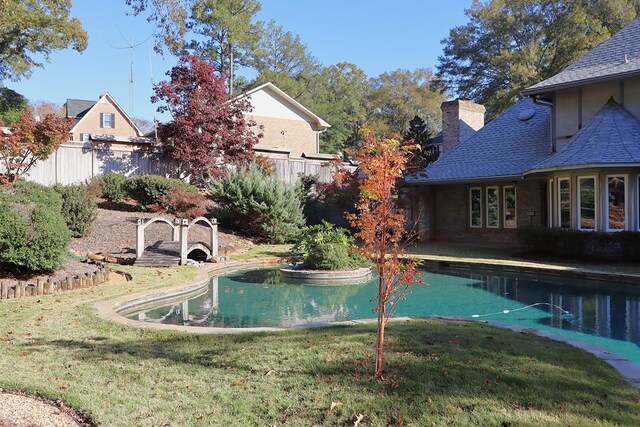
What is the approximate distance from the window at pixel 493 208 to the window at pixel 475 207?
1.21 feet

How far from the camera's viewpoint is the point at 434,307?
926 cm

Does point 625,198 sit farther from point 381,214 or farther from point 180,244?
point 381,214

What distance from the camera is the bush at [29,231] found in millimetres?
8578

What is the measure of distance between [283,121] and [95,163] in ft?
56.8

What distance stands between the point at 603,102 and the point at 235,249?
12903 mm

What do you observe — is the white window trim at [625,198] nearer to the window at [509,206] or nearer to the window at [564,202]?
the window at [564,202]

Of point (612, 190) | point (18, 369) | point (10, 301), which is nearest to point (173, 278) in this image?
point (10, 301)

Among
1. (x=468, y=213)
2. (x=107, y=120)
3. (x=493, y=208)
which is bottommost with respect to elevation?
(x=468, y=213)

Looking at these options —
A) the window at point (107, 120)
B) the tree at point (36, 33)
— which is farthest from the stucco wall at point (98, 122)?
the tree at point (36, 33)

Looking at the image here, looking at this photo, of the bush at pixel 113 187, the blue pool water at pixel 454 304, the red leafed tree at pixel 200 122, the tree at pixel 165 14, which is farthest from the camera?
the red leafed tree at pixel 200 122

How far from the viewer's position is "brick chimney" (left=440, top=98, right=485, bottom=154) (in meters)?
23.5

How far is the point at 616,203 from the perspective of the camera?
46.9ft

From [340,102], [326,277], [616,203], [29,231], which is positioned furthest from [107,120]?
[616,203]

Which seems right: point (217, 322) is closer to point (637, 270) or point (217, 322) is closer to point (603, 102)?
point (637, 270)
